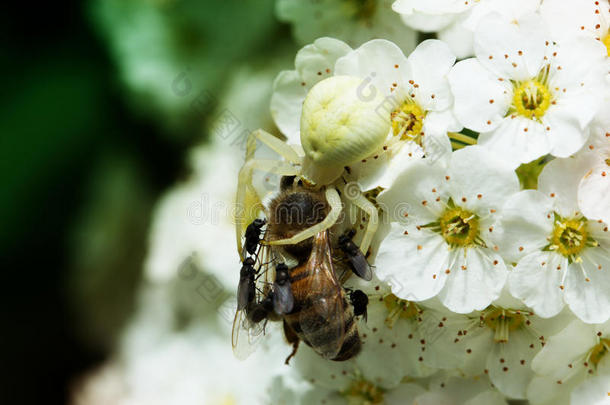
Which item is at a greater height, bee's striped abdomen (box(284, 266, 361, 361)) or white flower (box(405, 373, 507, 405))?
bee's striped abdomen (box(284, 266, 361, 361))

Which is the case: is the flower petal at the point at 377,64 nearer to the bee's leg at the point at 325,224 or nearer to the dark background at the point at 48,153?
the bee's leg at the point at 325,224

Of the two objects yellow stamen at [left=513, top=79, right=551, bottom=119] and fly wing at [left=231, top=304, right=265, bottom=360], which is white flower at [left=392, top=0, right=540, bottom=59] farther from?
fly wing at [left=231, top=304, right=265, bottom=360]

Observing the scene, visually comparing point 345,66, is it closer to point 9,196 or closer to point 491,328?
point 491,328

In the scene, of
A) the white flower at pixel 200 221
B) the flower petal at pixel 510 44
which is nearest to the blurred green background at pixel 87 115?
the white flower at pixel 200 221

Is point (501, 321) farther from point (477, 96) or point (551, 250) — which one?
point (477, 96)

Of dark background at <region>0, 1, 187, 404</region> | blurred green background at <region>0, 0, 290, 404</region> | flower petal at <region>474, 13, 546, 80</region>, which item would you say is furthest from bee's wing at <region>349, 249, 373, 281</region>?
dark background at <region>0, 1, 187, 404</region>

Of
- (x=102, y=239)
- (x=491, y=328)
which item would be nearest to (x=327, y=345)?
(x=491, y=328)

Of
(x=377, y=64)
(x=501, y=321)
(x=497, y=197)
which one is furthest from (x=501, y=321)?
(x=377, y=64)
